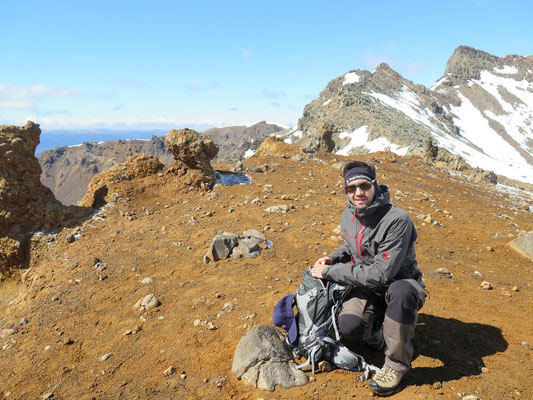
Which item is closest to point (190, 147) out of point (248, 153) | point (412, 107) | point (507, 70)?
point (412, 107)

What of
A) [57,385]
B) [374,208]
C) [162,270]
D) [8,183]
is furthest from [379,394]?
[8,183]

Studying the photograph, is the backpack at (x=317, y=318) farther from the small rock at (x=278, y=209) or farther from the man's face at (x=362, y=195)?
the small rock at (x=278, y=209)

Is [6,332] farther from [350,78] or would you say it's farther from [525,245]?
[350,78]

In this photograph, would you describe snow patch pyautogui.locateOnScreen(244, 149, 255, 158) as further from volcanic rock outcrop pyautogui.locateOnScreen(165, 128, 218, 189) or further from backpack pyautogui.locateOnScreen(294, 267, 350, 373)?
backpack pyautogui.locateOnScreen(294, 267, 350, 373)

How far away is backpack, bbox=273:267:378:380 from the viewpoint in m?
3.91

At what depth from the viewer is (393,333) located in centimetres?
348

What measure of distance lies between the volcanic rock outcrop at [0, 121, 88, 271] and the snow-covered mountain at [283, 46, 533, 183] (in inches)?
1083

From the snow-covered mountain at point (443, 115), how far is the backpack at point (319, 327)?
31021mm

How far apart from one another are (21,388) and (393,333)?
17.5 feet

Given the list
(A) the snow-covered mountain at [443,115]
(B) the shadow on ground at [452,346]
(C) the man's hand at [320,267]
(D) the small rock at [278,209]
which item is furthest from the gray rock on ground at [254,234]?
(A) the snow-covered mountain at [443,115]

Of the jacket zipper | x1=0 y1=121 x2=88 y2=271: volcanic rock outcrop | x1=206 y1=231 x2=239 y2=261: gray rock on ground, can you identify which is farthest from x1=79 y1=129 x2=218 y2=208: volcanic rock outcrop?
the jacket zipper

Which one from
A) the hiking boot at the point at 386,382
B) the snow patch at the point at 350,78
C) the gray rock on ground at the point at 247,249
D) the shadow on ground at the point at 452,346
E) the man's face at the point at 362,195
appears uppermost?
the snow patch at the point at 350,78

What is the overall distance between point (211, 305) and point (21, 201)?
29.6ft

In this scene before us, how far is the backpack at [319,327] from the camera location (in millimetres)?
3914
